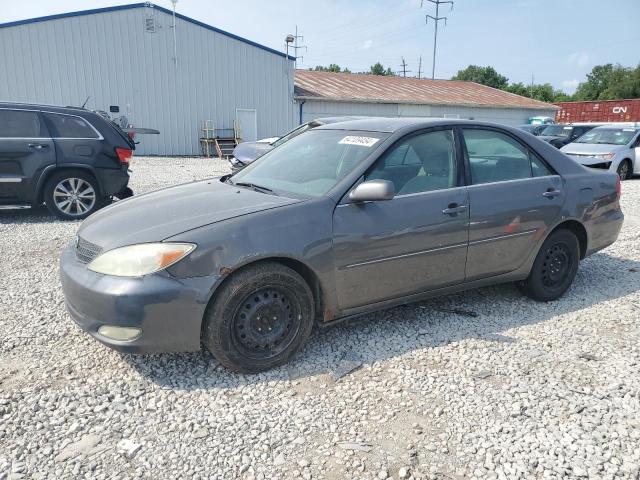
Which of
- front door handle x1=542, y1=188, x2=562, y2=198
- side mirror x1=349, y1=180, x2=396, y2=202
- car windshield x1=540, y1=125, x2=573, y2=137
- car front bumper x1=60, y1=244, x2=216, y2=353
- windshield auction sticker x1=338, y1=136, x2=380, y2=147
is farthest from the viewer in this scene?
car windshield x1=540, y1=125, x2=573, y2=137

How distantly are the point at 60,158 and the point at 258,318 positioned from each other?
5.81 m

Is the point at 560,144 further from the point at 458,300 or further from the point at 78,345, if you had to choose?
the point at 78,345

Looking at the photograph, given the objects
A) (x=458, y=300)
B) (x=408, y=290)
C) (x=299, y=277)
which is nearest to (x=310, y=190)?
(x=299, y=277)

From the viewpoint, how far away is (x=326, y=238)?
3172 mm

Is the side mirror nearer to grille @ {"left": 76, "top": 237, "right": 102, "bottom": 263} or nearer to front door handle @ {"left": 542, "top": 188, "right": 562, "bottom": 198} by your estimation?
grille @ {"left": 76, "top": 237, "right": 102, "bottom": 263}

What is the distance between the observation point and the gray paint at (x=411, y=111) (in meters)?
24.2

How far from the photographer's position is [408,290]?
3.62 m

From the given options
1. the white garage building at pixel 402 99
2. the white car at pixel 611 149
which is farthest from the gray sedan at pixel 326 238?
the white garage building at pixel 402 99

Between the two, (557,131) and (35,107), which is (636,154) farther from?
(35,107)

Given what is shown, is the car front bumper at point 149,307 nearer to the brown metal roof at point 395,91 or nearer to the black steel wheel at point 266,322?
the black steel wheel at point 266,322

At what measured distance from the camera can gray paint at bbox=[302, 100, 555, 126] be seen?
2423 centimetres

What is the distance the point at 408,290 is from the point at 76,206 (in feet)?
19.9

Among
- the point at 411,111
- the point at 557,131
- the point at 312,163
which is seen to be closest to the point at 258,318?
the point at 312,163

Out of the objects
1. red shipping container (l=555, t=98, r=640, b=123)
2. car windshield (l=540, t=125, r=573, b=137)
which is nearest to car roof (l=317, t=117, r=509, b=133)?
car windshield (l=540, t=125, r=573, b=137)
